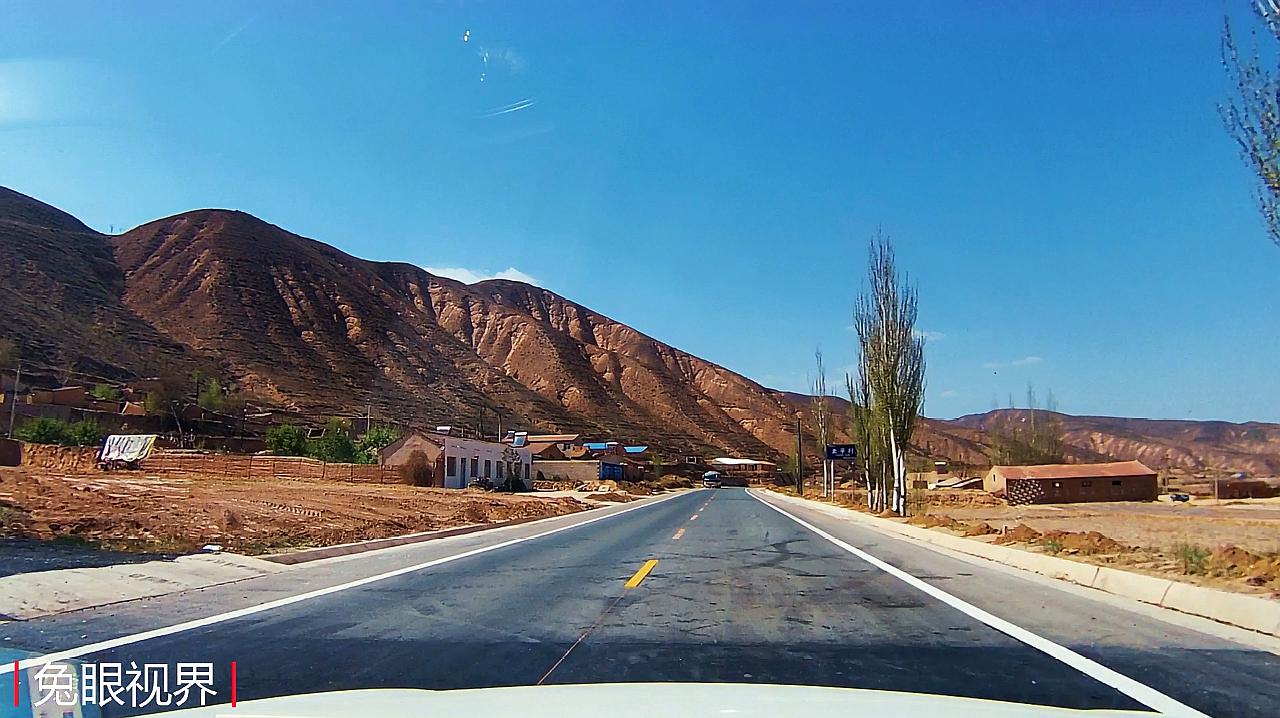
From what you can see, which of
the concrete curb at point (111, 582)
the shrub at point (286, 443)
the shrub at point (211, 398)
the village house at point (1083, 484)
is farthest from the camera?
the shrub at point (211, 398)

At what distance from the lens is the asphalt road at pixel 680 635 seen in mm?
6043

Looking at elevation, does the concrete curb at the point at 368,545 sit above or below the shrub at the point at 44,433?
below

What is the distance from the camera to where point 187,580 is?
11.1 meters

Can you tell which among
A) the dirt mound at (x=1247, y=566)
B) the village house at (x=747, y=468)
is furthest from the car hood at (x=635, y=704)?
the village house at (x=747, y=468)

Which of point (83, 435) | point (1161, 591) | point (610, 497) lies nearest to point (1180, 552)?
point (1161, 591)

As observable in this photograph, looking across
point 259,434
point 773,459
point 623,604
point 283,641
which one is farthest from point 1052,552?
point 773,459

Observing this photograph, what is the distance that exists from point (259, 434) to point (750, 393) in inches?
4284

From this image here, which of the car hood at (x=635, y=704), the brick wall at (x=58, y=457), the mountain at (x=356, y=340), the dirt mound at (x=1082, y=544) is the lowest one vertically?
the dirt mound at (x=1082, y=544)

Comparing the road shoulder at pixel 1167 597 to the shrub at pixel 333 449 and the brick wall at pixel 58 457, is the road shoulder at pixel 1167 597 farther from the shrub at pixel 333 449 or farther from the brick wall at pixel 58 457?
the shrub at pixel 333 449

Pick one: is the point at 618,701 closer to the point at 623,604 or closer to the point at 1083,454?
the point at 623,604

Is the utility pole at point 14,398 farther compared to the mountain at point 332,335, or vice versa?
the mountain at point 332,335

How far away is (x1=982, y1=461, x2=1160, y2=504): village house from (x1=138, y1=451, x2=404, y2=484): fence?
42860mm

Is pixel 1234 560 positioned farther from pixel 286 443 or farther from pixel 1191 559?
pixel 286 443

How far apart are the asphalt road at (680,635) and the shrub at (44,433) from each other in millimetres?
51228
